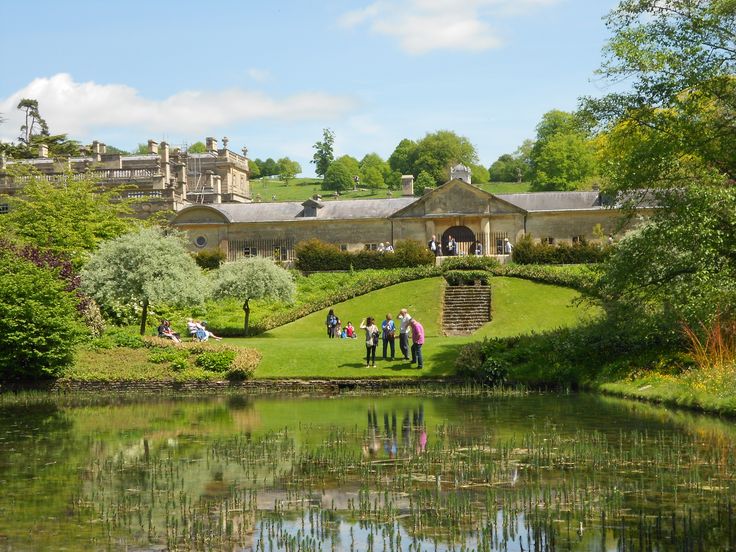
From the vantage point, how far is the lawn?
29250 mm

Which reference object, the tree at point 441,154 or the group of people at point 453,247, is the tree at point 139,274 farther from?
the tree at point 441,154

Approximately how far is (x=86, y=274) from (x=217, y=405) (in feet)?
48.1

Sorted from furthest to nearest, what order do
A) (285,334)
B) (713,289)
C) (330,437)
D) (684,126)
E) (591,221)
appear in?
1. (591,221)
2. (285,334)
3. (684,126)
4. (713,289)
5. (330,437)

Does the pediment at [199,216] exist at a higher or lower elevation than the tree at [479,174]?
lower

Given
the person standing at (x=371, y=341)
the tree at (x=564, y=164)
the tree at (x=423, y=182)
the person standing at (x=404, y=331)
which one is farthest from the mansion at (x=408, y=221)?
the tree at (x=423, y=182)

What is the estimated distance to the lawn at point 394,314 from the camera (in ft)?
96.0

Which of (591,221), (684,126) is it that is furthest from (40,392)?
(591,221)

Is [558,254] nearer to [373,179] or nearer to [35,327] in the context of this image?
[35,327]

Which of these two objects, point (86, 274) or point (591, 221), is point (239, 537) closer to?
point (86, 274)

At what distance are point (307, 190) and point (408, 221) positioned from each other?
66.2 meters

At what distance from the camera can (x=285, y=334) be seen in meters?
40.2

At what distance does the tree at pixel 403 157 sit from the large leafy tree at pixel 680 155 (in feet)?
310

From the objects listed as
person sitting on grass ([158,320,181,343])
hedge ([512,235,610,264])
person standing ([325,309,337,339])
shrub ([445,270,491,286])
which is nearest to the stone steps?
shrub ([445,270,491,286])

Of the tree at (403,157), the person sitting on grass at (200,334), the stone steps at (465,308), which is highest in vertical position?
the tree at (403,157)
